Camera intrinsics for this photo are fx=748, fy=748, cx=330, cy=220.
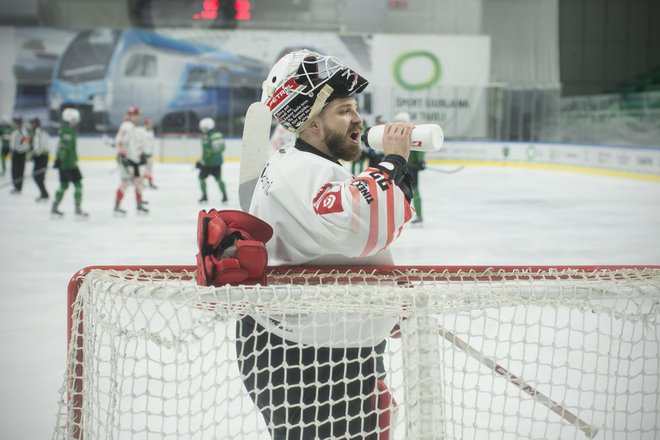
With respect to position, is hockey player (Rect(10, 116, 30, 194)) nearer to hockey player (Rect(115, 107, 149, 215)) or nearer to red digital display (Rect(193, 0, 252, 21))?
hockey player (Rect(115, 107, 149, 215))

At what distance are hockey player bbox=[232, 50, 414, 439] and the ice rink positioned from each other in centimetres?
141

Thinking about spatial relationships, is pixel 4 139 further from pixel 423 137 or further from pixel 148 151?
pixel 423 137

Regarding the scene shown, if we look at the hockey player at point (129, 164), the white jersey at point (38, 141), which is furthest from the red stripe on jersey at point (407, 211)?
the white jersey at point (38, 141)

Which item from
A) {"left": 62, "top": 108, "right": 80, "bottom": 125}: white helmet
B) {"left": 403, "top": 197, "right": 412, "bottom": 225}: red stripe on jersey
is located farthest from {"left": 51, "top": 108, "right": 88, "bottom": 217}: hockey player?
{"left": 403, "top": 197, "right": 412, "bottom": 225}: red stripe on jersey

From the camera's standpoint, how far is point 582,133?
1523 centimetres

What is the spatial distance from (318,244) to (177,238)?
561 cm

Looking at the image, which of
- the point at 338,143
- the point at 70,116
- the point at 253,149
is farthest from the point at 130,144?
the point at 338,143

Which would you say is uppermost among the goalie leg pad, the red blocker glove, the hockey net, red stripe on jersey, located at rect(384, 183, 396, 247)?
red stripe on jersey, located at rect(384, 183, 396, 247)

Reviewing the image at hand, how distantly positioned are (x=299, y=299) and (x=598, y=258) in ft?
17.1

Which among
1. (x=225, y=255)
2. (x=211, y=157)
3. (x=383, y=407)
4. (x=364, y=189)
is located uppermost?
(x=364, y=189)

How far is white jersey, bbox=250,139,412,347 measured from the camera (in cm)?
112

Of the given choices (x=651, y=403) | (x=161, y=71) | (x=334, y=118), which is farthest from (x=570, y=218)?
(x=161, y=71)

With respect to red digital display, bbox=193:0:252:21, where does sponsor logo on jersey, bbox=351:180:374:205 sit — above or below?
below

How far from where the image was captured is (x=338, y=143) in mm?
1312
